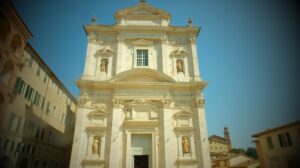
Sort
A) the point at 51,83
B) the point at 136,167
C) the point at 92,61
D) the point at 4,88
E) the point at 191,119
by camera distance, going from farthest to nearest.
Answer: the point at 51,83
the point at 92,61
the point at 191,119
the point at 136,167
the point at 4,88

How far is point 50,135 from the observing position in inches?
932

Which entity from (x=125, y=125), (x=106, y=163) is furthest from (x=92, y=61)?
(x=106, y=163)

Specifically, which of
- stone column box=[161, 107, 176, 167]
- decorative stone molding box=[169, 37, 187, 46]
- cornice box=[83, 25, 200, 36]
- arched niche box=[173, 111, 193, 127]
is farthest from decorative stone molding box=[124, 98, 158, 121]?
cornice box=[83, 25, 200, 36]

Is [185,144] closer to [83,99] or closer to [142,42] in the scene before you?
[83,99]

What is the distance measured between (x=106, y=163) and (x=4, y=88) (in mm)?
9996

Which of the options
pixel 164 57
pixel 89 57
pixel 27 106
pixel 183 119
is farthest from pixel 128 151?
pixel 27 106

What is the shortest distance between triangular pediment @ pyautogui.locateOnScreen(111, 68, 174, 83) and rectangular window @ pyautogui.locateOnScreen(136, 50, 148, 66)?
6.35 feet

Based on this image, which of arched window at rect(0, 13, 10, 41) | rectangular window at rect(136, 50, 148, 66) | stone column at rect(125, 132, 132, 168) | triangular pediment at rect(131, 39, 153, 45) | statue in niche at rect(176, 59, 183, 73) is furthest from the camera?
triangular pediment at rect(131, 39, 153, 45)

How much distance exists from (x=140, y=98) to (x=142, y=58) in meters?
4.78

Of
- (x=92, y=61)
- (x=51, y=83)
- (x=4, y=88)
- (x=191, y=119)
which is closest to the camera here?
(x=4, y=88)

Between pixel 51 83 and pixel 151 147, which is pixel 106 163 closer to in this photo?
pixel 151 147

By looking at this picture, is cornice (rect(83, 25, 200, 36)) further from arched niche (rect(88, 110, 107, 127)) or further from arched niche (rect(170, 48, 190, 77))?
arched niche (rect(88, 110, 107, 127))

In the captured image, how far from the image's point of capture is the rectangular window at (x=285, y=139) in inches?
761

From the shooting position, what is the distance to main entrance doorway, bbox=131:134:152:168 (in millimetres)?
16578
